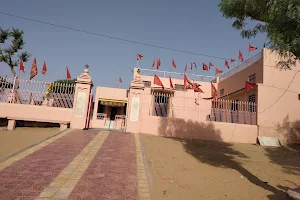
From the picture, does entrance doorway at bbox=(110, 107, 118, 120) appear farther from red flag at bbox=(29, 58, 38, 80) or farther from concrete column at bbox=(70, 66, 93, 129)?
concrete column at bbox=(70, 66, 93, 129)

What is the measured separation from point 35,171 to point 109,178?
1.72 meters

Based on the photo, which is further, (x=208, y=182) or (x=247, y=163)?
(x=247, y=163)

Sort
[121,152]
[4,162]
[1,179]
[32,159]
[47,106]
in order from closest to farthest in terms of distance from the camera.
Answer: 1. [1,179]
2. [4,162]
3. [32,159]
4. [121,152]
5. [47,106]

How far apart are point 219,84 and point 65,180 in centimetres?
1805

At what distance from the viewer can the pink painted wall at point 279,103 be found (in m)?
13.1

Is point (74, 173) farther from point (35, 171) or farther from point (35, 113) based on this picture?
point (35, 113)

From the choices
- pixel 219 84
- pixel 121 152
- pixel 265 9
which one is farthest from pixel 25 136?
pixel 219 84

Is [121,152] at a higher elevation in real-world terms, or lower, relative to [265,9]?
lower

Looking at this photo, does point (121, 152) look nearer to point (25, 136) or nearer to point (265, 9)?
point (25, 136)

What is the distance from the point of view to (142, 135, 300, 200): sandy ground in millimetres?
4785

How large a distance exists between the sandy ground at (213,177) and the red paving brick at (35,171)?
227 centimetres

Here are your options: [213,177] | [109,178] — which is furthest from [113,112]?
[109,178]

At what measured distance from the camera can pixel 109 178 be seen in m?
4.96

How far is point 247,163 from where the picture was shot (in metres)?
7.70
